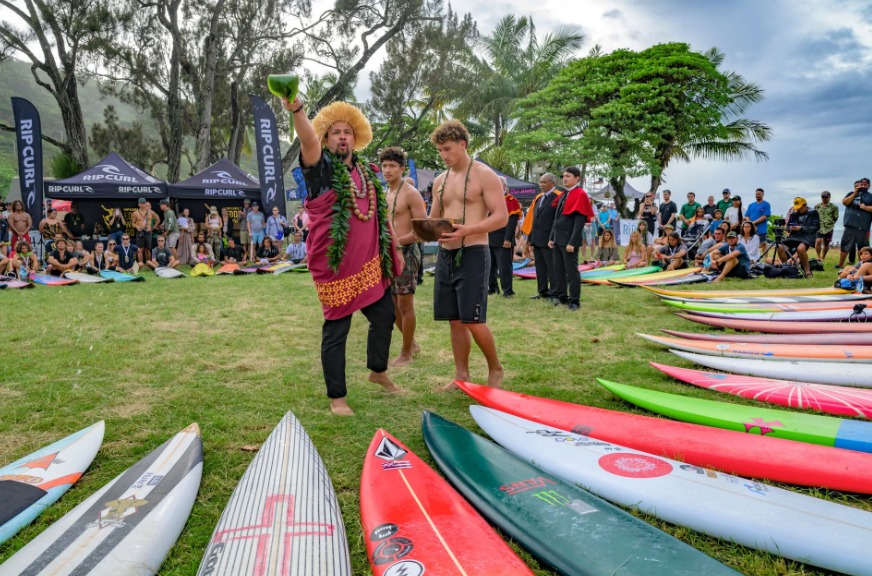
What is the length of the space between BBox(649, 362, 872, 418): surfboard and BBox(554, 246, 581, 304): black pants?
298 cm

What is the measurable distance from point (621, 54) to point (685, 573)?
2918 cm

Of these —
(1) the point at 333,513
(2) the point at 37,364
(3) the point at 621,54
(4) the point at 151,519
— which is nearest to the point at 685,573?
(1) the point at 333,513

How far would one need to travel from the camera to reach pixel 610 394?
3.44 metres

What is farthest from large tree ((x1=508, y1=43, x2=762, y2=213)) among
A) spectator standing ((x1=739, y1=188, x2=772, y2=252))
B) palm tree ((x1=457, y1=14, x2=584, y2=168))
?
spectator standing ((x1=739, y1=188, x2=772, y2=252))

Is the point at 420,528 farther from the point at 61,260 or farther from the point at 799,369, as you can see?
the point at 61,260

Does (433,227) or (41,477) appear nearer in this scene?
(41,477)

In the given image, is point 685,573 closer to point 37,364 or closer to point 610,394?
point 610,394

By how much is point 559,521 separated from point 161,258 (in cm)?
1308

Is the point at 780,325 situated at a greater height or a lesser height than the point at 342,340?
lesser

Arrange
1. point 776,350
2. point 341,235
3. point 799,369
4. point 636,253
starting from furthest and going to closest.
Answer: point 636,253 → point 776,350 → point 799,369 → point 341,235

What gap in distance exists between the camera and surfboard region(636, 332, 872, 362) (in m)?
4.03

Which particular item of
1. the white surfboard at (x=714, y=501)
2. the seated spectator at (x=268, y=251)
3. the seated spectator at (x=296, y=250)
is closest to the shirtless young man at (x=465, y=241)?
the white surfboard at (x=714, y=501)

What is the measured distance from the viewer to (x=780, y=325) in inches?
213

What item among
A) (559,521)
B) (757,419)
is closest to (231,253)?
(757,419)
